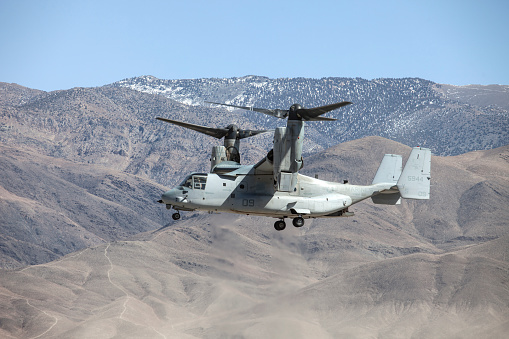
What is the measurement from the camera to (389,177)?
61.2 m

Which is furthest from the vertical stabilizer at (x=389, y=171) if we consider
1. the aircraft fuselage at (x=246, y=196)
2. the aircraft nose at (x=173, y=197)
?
the aircraft nose at (x=173, y=197)

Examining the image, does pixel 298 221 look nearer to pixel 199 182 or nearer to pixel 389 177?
pixel 199 182

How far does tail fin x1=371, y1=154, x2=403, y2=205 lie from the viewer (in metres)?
60.9

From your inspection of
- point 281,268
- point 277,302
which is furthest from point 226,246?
point 277,302

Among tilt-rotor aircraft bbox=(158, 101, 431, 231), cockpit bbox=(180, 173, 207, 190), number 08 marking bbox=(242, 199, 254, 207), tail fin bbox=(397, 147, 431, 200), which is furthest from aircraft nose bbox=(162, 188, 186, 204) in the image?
tail fin bbox=(397, 147, 431, 200)

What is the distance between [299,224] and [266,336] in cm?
14655

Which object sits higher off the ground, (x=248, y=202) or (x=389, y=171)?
(x=389, y=171)

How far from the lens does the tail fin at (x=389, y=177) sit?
2399 inches

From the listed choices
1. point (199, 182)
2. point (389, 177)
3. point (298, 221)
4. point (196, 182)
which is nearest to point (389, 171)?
point (389, 177)

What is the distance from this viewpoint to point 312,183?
55906 mm

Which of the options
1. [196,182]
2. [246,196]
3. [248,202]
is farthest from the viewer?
[196,182]

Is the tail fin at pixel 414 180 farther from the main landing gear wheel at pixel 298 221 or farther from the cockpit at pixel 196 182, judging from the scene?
the cockpit at pixel 196 182

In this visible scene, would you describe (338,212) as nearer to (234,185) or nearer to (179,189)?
(234,185)

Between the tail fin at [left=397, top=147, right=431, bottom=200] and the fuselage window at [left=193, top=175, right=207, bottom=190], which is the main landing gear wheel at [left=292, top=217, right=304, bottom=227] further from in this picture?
the tail fin at [left=397, top=147, right=431, bottom=200]
